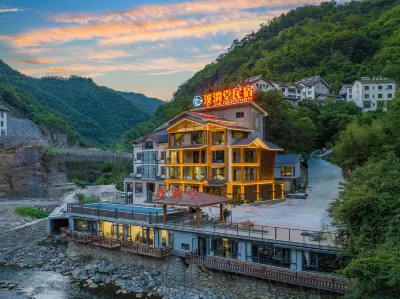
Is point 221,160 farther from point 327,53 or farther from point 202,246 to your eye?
point 327,53

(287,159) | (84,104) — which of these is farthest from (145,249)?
(84,104)

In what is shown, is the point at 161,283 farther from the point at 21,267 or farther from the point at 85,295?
the point at 21,267

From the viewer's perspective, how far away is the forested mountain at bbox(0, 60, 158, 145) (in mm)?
102312

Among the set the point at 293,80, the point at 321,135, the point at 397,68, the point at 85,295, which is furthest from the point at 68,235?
the point at 293,80

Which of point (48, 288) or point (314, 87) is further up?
point (314, 87)

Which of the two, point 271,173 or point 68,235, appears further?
point 271,173

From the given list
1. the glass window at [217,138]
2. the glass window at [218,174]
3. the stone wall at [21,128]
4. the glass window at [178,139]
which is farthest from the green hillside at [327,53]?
the stone wall at [21,128]

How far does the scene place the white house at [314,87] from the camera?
7919cm

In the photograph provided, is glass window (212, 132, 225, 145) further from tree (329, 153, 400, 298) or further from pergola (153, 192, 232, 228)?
tree (329, 153, 400, 298)

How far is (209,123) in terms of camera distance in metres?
35.0

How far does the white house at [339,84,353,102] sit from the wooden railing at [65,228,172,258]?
64.5 metres

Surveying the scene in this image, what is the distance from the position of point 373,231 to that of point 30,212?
3598 centimetres

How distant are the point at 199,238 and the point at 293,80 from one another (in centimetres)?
7839

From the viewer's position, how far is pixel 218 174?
1403 inches
